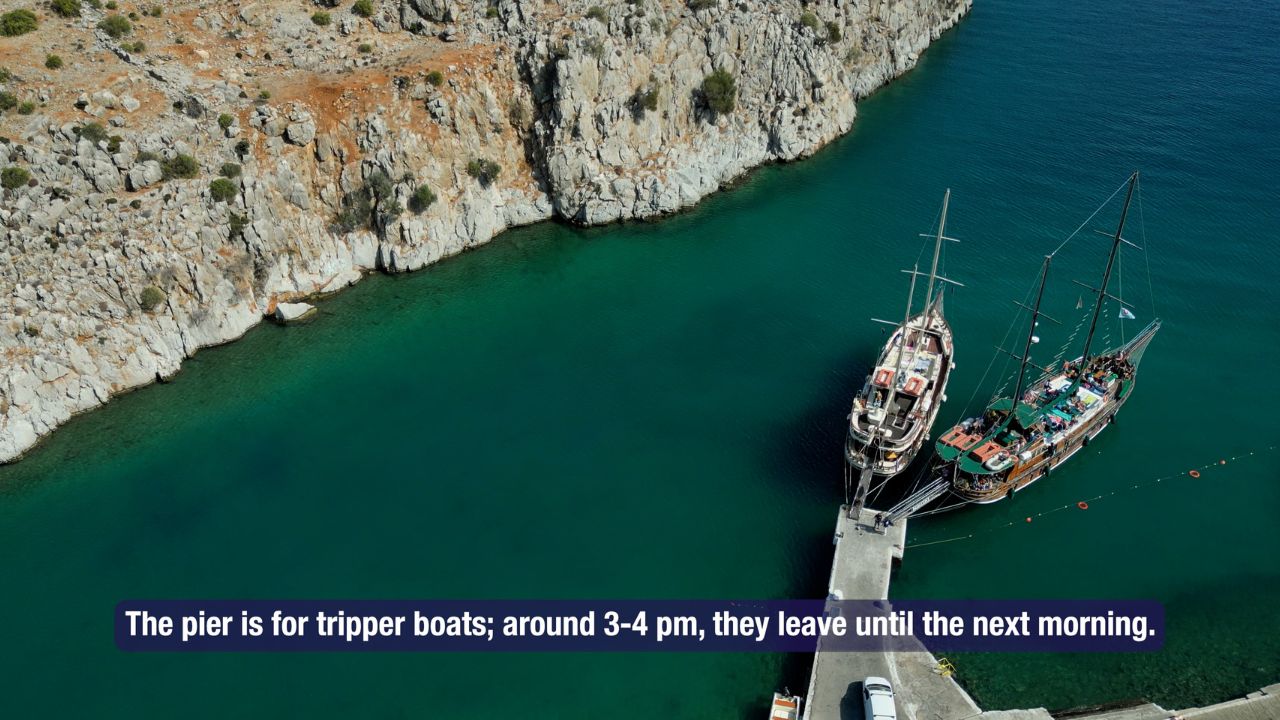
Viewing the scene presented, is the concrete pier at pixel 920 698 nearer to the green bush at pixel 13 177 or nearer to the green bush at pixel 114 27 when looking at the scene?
the green bush at pixel 13 177

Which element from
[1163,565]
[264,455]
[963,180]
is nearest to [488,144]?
[264,455]

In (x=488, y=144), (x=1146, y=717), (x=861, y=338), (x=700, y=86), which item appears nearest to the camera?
(x=1146, y=717)

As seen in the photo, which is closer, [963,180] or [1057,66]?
[963,180]

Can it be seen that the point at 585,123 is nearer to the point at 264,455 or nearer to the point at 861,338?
the point at 861,338

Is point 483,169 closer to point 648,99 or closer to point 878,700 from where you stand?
point 648,99

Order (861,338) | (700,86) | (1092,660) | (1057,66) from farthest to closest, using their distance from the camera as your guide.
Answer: (1057,66), (700,86), (861,338), (1092,660)

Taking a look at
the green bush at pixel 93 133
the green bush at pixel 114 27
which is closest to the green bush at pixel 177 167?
the green bush at pixel 93 133

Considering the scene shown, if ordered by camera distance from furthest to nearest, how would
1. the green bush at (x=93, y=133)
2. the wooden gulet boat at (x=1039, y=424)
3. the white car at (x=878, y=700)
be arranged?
the green bush at (x=93, y=133) → the wooden gulet boat at (x=1039, y=424) → the white car at (x=878, y=700)

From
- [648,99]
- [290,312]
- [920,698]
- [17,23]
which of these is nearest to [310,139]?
[290,312]
